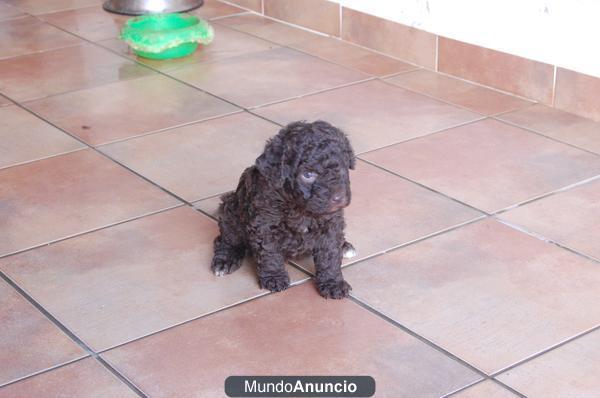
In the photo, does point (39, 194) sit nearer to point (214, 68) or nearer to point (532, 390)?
point (214, 68)

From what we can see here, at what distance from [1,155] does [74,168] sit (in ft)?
1.06

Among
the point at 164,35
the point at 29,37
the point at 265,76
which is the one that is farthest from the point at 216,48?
the point at 29,37

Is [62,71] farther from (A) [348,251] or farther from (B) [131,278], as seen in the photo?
(A) [348,251]

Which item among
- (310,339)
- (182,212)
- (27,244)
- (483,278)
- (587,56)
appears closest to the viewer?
(310,339)

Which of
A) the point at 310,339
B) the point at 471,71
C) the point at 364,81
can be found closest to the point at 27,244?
the point at 310,339

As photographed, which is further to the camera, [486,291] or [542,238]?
[542,238]

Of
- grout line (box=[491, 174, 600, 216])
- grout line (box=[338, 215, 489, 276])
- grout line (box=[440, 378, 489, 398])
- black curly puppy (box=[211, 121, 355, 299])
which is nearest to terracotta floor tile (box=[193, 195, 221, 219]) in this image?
black curly puppy (box=[211, 121, 355, 299])

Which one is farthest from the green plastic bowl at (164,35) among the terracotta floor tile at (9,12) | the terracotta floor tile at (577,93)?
the terracotta floor tile at (577,93)

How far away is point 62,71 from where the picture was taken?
14.1ft

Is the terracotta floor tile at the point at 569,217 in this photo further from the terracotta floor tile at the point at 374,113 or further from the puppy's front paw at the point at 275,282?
the puppy's front paw at the point at 275,282

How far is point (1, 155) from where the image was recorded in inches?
136

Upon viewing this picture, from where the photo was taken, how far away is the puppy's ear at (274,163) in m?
2.29

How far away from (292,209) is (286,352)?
1.18ft

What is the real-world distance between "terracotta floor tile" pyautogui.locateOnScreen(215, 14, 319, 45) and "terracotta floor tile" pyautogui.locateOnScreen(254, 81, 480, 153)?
0.79 m
